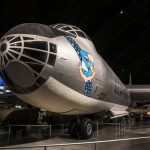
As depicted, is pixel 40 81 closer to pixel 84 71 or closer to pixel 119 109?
pixel 84 71

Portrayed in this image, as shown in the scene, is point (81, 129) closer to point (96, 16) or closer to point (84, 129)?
point (84, 129)

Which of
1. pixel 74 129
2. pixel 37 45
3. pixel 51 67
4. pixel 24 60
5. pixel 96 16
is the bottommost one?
pixel 74 129

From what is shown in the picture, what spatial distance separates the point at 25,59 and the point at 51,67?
0.85 m

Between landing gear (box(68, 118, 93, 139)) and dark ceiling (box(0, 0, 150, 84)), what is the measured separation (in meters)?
17.5

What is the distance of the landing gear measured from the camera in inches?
438

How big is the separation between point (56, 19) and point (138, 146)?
73.9ft

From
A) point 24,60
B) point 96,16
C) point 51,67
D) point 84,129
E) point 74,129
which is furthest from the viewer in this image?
point 96,16

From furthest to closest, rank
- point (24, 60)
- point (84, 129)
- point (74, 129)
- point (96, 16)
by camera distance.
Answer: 1. point (96, 16)
2. point (74, 129)
3. point (84, 129)
4. point (24, 60)

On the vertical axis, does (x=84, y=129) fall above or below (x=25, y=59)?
below

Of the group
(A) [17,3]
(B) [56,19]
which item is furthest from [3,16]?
(B) [56,19]

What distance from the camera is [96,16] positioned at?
1244 inches

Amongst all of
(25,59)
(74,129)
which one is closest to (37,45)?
(25,59)

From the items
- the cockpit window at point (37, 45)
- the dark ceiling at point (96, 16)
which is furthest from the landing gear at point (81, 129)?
the dark ceiling at point (96, 16)

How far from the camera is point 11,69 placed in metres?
8.11
